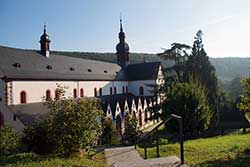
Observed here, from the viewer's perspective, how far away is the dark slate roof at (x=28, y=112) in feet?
81.5

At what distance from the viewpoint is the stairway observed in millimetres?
8742

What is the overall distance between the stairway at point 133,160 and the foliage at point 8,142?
426cm

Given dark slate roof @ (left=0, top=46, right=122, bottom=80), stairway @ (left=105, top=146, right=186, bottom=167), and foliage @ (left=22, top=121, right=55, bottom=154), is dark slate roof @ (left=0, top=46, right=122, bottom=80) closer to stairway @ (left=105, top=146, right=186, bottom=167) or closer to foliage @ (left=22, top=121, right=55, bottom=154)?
foliage @ (left=22, top=121, right=55, bottom=154)

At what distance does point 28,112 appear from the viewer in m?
26.5

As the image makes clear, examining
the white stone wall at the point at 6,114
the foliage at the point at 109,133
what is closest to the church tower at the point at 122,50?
the white stone wall at the point at 6,114

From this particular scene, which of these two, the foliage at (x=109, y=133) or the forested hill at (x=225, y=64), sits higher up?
the forested hill at (x=225, y=64)

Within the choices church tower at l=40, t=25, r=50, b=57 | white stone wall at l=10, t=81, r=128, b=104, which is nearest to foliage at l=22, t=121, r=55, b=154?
white stone wall at l=10, t=81, r=128, b=104

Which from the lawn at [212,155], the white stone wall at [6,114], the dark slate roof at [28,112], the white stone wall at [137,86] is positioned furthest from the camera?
the white stone wall at [137,86]

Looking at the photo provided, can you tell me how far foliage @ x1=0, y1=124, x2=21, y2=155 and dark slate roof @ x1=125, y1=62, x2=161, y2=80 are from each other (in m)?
38.9

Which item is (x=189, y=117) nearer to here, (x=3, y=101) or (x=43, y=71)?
(x=3, y=101)

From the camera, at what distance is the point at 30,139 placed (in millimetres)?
12414

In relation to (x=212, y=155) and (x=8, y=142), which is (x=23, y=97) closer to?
(x=8, y=142)

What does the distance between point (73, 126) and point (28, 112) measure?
1710 cm

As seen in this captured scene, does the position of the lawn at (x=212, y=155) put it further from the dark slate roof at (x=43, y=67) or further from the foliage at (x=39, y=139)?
the dark slate roof at (x=43, y=67)
